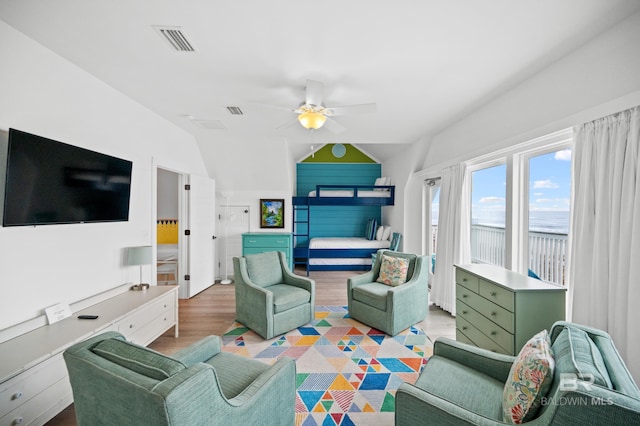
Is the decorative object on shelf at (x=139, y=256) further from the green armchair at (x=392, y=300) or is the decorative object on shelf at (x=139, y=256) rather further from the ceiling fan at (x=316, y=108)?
the green armchair at (x=392, y=300)

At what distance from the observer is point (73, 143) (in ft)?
7.20

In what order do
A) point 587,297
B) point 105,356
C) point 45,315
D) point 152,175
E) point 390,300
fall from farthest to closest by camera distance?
1. point 152,175
2. point 390,300
3. point 45,315
4. point 587,297
5. point 105,356

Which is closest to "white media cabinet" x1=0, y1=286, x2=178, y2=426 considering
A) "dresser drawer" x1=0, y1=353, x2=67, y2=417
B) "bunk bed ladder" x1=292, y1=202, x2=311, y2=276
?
"dresser drawer" x1=0, y1=353, x2=67, y2=417

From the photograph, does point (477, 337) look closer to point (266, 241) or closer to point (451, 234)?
point (451, 234)

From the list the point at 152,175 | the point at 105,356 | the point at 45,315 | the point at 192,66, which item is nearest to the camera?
the point at 105,356

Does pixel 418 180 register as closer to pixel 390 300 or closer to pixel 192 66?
pixel 390 300

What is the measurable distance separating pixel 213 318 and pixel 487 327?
3.06 m

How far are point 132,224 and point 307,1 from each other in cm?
282

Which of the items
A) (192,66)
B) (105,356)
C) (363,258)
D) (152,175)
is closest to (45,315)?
(105,356)

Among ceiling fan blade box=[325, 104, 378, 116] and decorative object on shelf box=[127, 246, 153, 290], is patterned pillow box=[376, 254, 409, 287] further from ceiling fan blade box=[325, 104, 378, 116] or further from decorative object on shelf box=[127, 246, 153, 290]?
decorative object on shelf box=[127, 246, 153, 290]

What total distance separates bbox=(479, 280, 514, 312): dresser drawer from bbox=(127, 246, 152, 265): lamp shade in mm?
3235

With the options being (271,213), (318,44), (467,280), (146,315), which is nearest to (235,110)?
(318,44)

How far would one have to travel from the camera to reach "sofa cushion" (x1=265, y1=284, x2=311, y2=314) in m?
2.84

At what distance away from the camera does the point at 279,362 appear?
152cm
